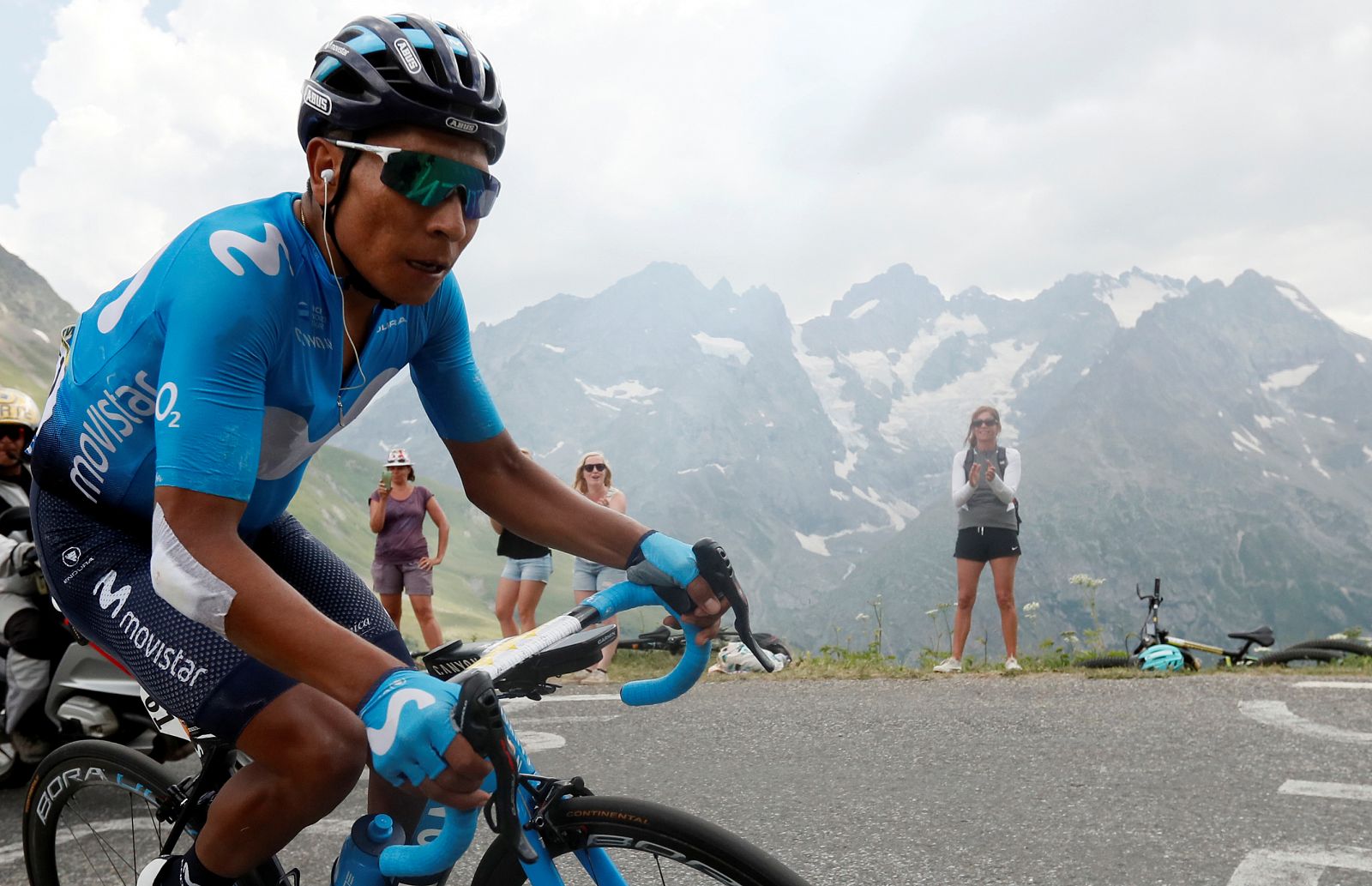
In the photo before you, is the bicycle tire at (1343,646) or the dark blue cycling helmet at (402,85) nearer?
the dark blue cycling helmet at (402,85)

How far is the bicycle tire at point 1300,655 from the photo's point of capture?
7.88 metres

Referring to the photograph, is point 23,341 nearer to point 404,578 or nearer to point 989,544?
point 404,578

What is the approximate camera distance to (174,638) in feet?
6.68

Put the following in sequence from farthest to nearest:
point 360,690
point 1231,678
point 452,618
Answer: point 452,618 < point 1231,678 < point 360,690

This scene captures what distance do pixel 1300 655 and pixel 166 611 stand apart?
8215 millimetres

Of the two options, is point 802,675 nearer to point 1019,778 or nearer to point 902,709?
point 902,709

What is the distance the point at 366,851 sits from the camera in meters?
2.02

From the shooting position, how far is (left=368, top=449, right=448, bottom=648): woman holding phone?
9562mm

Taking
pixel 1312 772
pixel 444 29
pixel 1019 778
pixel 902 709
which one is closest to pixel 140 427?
pixel 444 29

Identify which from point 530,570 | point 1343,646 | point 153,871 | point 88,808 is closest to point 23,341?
point 530,570

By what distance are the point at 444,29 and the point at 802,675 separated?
6677 mm

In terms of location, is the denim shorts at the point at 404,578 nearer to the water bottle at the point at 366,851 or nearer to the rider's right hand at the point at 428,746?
the water bottle at the point at 366,851

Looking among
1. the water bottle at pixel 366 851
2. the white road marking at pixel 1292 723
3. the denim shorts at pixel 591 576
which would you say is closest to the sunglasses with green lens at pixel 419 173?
the water bottle at pixel 366 851

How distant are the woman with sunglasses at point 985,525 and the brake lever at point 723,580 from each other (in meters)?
6.71
